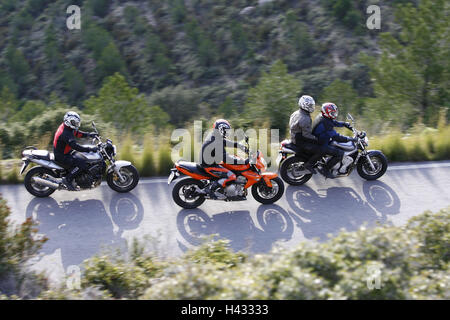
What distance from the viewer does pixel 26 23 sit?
50719 mm

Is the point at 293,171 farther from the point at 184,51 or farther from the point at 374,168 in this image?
the point at 184,51

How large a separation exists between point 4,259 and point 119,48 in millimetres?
43143

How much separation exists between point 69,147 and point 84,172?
21.9 inches

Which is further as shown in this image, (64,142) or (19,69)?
(19,69)

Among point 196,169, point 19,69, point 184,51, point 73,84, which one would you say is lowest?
point 73,84

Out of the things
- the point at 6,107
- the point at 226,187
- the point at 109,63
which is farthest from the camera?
the point at 109,63

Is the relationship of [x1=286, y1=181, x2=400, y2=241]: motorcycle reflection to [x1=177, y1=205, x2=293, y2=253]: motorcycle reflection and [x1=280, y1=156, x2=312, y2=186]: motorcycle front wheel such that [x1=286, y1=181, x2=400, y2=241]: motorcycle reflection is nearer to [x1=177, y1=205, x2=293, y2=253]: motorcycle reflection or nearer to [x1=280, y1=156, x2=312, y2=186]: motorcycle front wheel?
[x1=280, y1=156, x2=312, y2=186]: motorcycle front wheel

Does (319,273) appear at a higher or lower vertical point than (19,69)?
higher

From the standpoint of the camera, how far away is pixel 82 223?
8742mm

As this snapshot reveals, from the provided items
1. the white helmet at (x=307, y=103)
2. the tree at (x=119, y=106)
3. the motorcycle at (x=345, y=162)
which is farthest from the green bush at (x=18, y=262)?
Result: the tree at (x=119, y=106)

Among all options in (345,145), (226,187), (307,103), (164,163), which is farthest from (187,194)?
(345,145)

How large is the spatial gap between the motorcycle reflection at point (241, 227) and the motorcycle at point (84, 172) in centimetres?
146

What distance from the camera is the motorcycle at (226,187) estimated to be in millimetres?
9086
